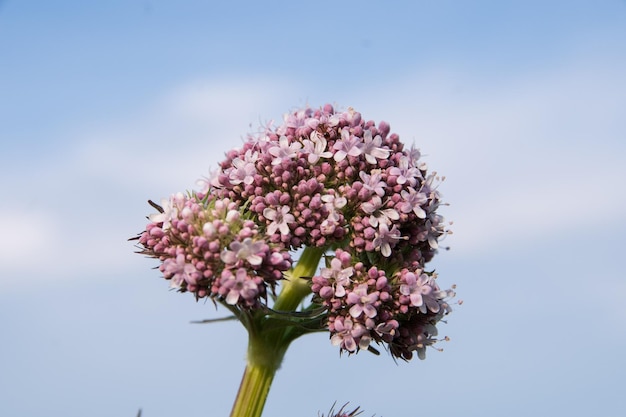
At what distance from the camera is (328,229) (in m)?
9.49

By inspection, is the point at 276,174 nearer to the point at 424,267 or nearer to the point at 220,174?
the point at 220,174

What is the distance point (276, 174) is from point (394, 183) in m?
1.40

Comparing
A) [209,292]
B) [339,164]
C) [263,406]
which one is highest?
[339,164]

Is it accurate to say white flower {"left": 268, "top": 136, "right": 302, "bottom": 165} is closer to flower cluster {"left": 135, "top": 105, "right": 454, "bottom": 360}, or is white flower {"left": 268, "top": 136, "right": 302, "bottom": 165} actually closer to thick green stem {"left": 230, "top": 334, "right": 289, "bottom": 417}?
flower cluster {"left": 135, "top": 105, "right": 454, "bottom": 360}

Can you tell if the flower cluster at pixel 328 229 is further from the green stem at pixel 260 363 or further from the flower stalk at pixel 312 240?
the green stem at pixel 260 363

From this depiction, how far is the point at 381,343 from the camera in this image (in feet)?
31.6

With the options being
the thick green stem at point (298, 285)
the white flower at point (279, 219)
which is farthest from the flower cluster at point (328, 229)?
the thick green stem at point (298, 285)

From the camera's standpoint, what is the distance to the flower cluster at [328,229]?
8.95m

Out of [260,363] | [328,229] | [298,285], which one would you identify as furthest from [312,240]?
[260,363]

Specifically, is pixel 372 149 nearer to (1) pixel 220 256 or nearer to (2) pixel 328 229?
(2) pixel 328 229

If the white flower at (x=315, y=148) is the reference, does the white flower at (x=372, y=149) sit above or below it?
above

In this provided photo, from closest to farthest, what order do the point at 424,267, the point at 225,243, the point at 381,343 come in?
the point at 225,243 → the point at 381,343 → the point at 424,267

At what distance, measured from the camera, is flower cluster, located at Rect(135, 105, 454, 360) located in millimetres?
8945

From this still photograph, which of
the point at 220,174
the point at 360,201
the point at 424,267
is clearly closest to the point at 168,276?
the point at 220,174
